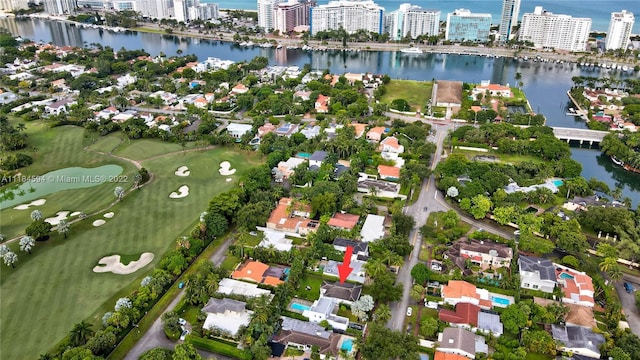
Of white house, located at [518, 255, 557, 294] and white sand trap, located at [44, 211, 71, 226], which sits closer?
white house, located at [518, 255, 557, 294]

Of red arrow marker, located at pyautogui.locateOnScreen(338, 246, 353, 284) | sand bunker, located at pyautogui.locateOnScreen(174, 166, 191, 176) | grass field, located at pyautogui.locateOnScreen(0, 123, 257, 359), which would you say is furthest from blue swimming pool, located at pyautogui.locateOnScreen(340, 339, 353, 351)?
sand bunker, located at pyautogui.locateOnScreen(174, 166, 191, 176)

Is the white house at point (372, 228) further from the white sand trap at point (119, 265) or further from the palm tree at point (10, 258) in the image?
the palm tree at point (10, 258)

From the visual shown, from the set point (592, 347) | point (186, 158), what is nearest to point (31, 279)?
point (186, 158)

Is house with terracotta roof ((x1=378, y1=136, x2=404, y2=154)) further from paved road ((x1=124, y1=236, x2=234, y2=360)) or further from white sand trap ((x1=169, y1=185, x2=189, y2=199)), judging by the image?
paved road ((x1=124, y1=236, x2=234, y2=360))

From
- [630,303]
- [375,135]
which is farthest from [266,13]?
[630,303]

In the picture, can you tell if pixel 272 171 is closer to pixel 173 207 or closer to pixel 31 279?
pixel 173 207

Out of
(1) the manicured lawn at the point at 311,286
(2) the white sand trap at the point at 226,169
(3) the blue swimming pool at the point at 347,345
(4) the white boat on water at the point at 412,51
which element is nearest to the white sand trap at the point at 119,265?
(1) the manicured lawn at the point at 311,286

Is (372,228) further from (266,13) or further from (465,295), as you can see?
(266,13)
